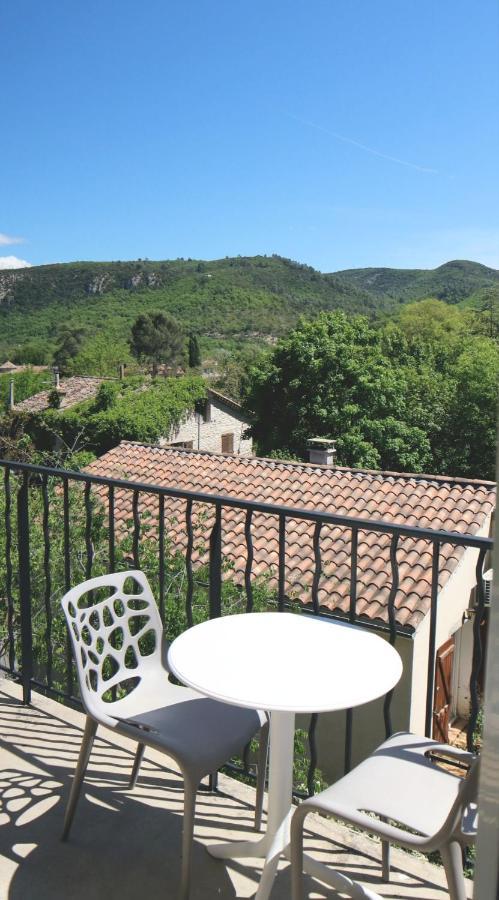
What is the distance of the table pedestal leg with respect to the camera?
1892 mm

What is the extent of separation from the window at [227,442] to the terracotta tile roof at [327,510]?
14.6 meters

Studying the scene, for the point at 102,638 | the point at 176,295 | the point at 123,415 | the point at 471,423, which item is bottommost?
the point at 471,423

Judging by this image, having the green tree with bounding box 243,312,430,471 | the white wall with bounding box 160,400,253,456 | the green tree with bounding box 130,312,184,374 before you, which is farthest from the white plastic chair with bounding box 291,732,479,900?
the green tree with bounding box 130,312,184,374

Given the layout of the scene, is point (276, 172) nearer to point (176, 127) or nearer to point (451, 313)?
point (176, 127)

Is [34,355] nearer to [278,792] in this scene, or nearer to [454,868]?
[278,792]

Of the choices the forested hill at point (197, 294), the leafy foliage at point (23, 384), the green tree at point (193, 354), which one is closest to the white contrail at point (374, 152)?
the leafy foliage at point (23, 384)

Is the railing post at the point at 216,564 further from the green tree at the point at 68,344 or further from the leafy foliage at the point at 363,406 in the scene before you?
the green tree at the point at 68,344

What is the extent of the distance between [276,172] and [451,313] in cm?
2824

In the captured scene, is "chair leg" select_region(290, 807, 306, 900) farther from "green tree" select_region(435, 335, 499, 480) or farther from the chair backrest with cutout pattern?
"green tree" select_region(435, 335, 499, 480)

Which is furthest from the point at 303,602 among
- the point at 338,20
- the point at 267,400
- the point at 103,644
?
the point at 267,400

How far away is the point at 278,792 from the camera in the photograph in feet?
6.40

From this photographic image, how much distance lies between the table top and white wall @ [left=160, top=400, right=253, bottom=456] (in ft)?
84.2

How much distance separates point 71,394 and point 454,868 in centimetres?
3134

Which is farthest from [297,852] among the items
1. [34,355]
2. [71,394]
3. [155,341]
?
[34,355]
